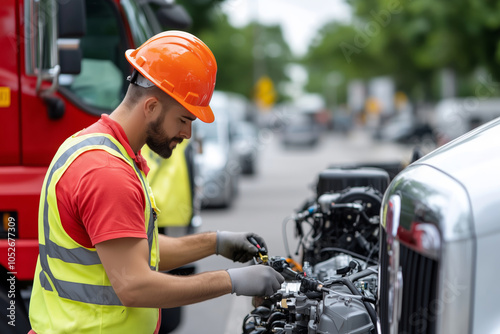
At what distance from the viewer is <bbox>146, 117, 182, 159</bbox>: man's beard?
2.61 m

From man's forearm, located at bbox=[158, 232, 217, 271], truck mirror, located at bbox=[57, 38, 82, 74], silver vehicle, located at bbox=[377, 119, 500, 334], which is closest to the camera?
silver vehicle, located at bbox=[377, 119, 500, 334]

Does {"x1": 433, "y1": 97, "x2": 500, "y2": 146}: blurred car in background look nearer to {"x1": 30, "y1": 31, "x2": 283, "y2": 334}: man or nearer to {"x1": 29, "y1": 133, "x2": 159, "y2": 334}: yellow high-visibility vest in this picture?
{"x1": 30, "y1": 31, "x2": 283, "y2": 334}: man

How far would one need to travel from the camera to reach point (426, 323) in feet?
7.43

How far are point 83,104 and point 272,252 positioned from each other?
16.6 ft

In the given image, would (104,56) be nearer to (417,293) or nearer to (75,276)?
(75,276)

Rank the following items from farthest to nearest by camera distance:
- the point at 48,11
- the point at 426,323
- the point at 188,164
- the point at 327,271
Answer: the point at 188,164 → the point at 48,11 → the point at 327,271 → the point at 426,323

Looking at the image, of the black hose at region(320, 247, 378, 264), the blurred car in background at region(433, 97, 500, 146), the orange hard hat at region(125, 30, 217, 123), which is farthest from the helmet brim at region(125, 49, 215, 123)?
the blurred car in background at region(433, 97, 500, 146)

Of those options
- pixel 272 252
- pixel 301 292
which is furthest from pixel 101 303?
pixel 272 252

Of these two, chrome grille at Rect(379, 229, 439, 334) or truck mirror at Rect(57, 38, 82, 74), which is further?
truck mirror at Rect(57, 38, 82, 74)

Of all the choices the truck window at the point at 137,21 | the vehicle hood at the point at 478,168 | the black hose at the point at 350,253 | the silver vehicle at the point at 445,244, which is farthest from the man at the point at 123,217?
the truck window at the point at 137,21

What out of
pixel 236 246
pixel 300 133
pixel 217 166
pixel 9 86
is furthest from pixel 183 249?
pixel 300 133

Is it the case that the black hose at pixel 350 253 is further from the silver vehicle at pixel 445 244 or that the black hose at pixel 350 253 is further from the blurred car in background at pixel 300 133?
the blurred car in background at pixel 300 133

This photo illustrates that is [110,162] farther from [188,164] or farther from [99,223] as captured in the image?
[188,164]

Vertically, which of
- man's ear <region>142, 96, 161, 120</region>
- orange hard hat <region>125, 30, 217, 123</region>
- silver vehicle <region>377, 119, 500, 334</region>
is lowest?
silver vehicle <region>377, 119, 500, 334</region>
